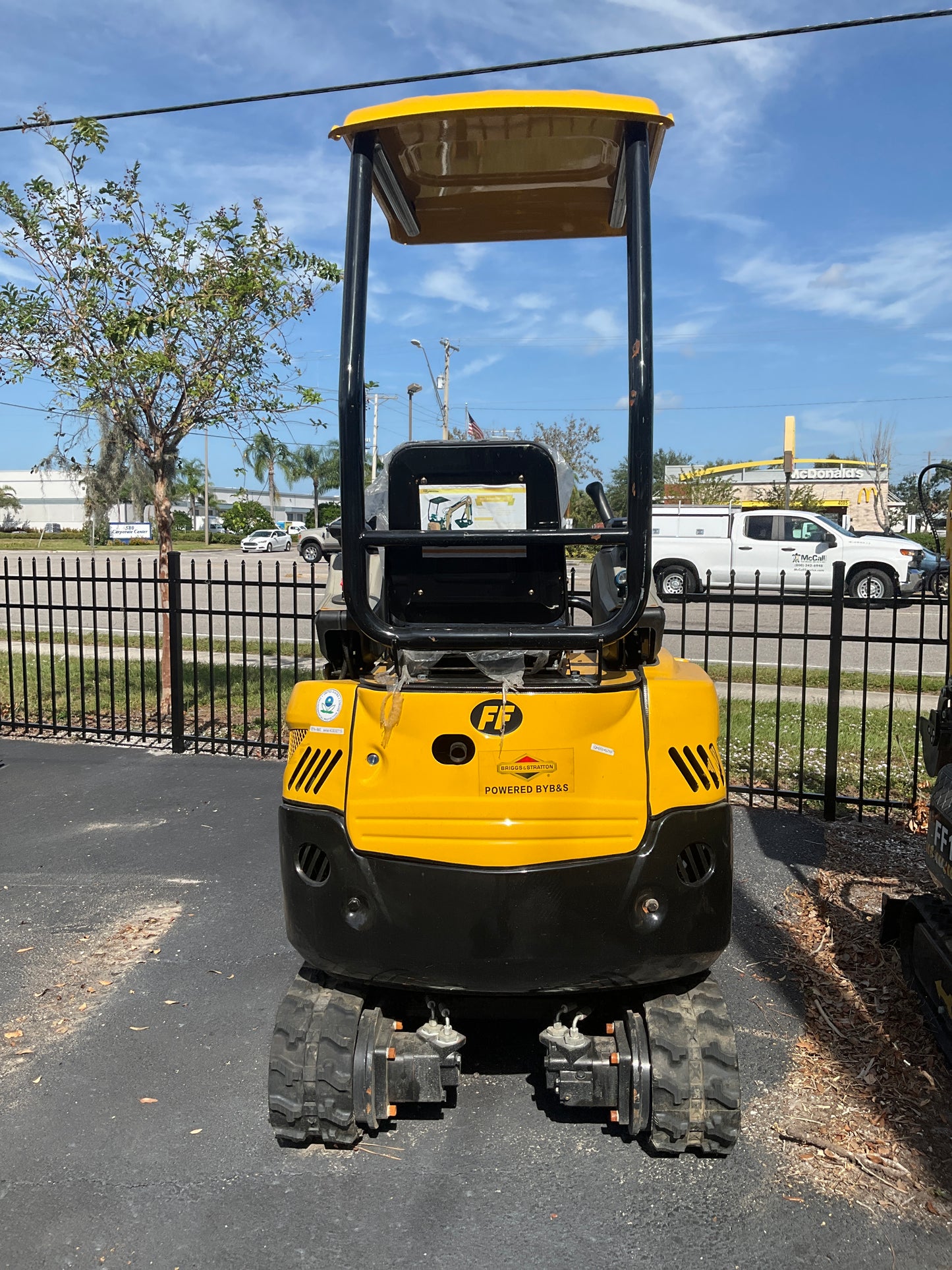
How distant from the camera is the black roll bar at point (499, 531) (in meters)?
2.45

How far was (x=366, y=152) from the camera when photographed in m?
2.69

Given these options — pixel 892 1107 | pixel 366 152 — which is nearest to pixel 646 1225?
pixel 892 1107

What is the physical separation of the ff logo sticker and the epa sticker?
1.39 feet

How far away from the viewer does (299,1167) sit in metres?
2.91

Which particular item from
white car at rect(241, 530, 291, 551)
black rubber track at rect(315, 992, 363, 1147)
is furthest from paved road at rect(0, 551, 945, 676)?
white car at rect(241, 530, 291, 551)

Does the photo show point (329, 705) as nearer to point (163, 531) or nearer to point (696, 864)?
point (696, 864)

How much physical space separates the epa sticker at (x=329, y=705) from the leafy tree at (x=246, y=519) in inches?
2055

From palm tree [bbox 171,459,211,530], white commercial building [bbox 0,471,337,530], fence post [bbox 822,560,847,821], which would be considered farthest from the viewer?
white commercial building [bbox 0,471,337,530]

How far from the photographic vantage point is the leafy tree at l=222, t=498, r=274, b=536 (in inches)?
2128

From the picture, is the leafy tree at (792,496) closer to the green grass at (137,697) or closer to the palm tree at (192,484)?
the green grass at (137,697)

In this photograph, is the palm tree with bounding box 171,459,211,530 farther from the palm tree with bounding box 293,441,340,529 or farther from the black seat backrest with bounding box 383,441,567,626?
the black seat backrest with bounding box 383,441,567,626

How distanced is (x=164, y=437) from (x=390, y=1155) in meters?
7.01

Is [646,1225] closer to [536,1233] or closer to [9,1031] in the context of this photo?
[536,1233]

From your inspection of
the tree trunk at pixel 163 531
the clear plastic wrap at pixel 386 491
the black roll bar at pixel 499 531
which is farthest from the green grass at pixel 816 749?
the tree trunk at pixel 163 531
